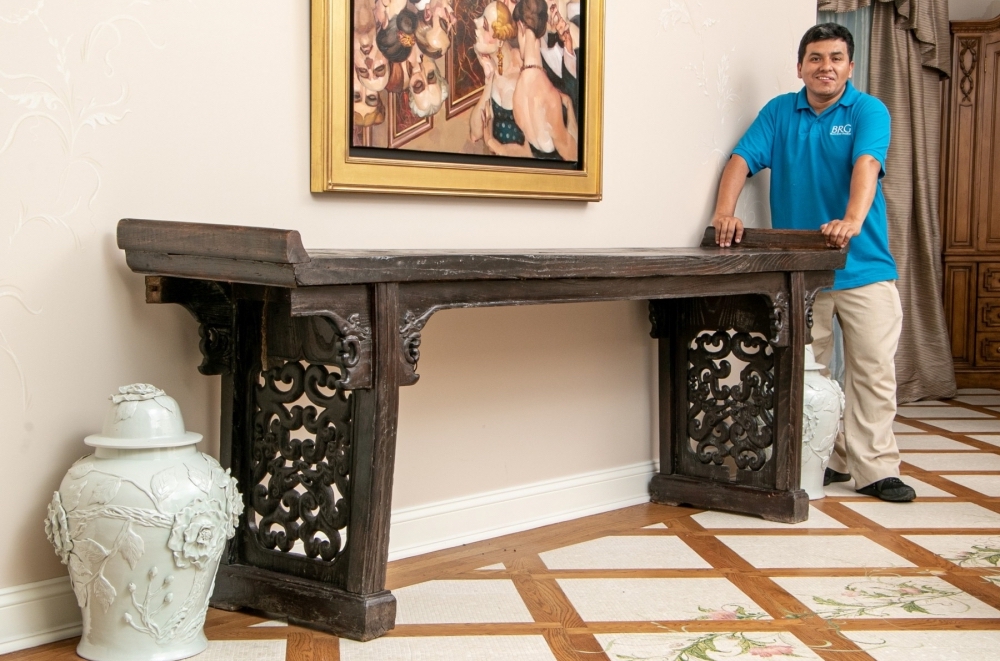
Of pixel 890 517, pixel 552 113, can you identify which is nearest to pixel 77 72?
pixel 552 113

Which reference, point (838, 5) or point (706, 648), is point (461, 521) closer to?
point (706, 648)

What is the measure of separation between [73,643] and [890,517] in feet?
7.85

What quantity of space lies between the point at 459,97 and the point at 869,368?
1749mm

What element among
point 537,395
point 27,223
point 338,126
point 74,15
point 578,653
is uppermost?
point 74,15

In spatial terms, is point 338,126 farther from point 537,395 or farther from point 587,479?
point 587,479

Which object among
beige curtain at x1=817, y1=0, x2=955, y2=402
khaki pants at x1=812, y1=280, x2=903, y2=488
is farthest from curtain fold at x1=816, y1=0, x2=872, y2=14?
khaki pants at x1=812, y1=280, x2=903, y2=488

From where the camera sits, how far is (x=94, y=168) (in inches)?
88.1

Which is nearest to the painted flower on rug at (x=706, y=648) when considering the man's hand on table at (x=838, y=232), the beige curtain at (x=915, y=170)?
the man's hand on table at (x=838, y=232)

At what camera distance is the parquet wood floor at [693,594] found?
2238 mm

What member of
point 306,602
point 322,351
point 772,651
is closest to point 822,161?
point 772,651

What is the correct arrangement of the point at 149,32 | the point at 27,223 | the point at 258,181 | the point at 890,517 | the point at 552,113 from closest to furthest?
1. the point at 27,223
2. the point at 149,32
3. the point at 258,181
4. the point at 552,113
5. the point at 890,517

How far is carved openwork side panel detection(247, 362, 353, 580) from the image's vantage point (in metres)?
2.30

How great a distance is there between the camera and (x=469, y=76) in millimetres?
2900

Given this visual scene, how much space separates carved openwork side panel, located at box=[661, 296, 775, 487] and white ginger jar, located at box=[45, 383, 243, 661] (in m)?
1.77
